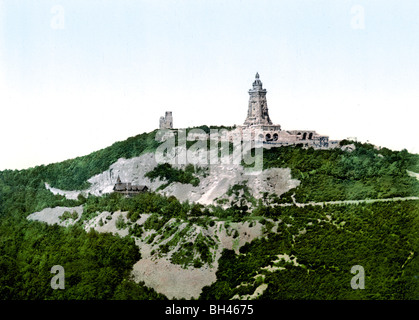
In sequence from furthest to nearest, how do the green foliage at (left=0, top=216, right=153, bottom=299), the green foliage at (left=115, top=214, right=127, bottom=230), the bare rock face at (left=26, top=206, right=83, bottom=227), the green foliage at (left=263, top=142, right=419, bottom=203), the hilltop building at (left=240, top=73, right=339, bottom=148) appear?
1. the hilltop building at (left=240, top=73, right=339, bottom=148)
2. the bare rock face at (left=26, top=206, right=83, bottom=227)
3. the green foliage at (left=263, top=142, right=419, bottom=203)
4. the green foliage at (left=115, top=214, right=127, bottom=230)
5. the green foliage at (left=0, top=216, right=153, bottom=299)

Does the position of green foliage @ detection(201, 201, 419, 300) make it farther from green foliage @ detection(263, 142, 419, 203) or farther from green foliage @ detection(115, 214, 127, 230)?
green foliage @ detection(115, 214, 127, 230)

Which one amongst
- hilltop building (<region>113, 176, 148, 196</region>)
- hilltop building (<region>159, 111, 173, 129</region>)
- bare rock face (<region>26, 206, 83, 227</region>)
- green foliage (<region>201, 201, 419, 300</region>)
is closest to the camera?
green foliage (<region>201, 201, 419, 300</region>)

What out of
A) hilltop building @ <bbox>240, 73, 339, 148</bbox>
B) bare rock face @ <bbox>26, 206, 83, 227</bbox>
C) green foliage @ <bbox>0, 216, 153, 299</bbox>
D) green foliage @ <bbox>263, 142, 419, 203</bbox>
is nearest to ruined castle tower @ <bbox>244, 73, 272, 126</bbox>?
hilltop building @ <bbox>240, 73, 339, 148</bbox>

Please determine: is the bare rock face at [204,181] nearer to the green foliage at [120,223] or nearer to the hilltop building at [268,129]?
the hilltop building at [268,129]

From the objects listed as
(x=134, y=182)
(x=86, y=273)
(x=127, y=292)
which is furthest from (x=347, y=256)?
(x=134, y=182)

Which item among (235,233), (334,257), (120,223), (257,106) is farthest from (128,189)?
(334,257)

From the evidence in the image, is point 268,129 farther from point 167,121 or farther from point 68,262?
point 68,262
